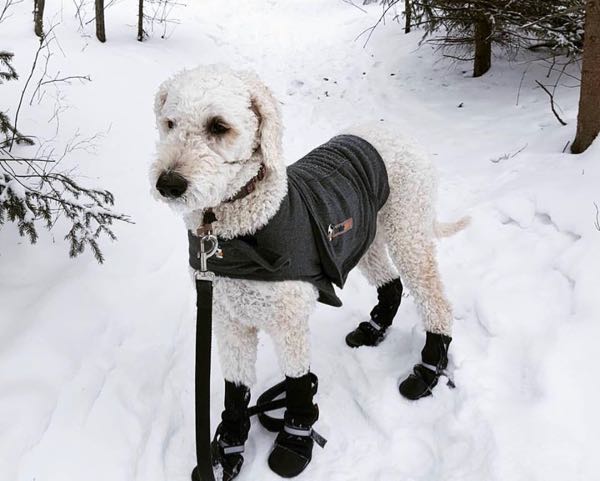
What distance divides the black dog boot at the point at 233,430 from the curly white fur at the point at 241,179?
0.07 metres

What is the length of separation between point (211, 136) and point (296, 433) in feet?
4.61

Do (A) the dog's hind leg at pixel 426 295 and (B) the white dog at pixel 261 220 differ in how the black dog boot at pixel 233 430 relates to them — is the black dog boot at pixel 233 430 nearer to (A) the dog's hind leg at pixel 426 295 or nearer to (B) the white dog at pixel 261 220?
(B) the white dog at pixel 261 220

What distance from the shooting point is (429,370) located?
8.32 feet

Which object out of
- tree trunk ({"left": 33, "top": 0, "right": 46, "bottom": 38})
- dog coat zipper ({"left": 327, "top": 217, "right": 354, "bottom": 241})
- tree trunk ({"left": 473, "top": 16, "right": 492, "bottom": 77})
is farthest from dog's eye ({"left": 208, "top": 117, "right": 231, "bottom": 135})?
tree trunk ({"left": 473, "top": 16, "right": 492, "bottom": 77})

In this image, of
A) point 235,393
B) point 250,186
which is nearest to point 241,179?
point 250,186

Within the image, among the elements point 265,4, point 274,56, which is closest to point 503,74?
point 274,56

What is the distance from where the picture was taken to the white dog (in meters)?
1.65

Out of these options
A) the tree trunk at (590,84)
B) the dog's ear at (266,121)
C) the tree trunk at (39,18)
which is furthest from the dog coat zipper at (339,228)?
the tree trunk at (39,18)

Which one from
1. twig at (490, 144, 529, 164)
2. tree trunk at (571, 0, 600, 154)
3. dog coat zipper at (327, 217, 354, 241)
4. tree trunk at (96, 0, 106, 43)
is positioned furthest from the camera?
tree trunk at (96, 0, 106, 43)

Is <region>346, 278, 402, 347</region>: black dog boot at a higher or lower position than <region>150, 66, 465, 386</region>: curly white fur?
lower

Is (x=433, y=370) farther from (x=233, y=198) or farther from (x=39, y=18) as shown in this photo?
(x=39, y=18)

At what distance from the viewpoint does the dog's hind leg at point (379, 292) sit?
2898 millimetres

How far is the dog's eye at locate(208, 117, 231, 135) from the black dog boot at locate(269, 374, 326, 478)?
3.74 feet

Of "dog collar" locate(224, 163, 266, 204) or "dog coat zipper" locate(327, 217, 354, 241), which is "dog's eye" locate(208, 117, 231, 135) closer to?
"dog collar" locate(224, 163, 266, 204)
